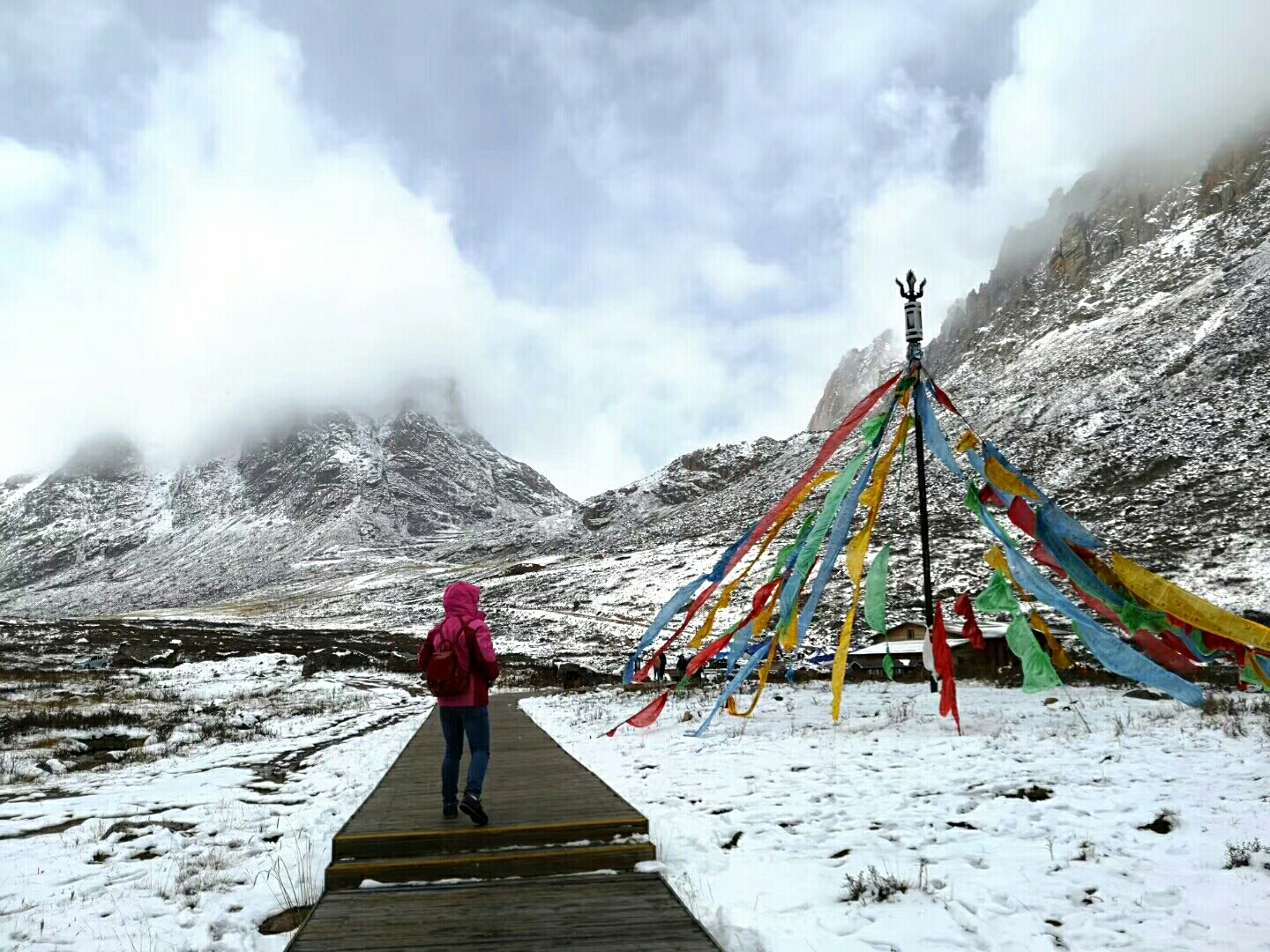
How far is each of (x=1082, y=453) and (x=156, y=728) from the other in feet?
269

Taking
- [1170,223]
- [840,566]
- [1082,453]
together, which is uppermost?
[1170,223]

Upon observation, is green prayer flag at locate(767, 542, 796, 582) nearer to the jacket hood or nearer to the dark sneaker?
the jacket hood

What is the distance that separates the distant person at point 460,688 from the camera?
6086 mm

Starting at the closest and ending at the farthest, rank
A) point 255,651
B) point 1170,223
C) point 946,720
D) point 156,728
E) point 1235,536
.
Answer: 1. point 946,720
2. point 156,728
3. point 255,651
4. point 1235,536
5. point 1170,223

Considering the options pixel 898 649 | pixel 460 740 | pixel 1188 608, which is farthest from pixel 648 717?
pixel 898 649

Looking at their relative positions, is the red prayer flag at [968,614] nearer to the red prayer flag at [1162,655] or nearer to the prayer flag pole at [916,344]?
the prayer flag pole at [916,344]

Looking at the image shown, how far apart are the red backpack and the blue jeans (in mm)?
186

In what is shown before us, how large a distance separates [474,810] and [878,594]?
6.38 metres

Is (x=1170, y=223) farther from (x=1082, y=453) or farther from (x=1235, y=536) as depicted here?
(x=1235, y=536)

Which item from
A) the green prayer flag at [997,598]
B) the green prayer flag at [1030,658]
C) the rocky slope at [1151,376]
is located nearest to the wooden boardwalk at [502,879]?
the green prayer flag at [1030,658]

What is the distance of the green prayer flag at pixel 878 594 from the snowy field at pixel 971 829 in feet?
4.95

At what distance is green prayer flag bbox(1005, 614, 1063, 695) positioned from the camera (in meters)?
8.26

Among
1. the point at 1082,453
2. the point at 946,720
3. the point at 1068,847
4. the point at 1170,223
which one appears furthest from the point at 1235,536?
the point at 1170,223

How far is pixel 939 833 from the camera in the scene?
18.8ft
